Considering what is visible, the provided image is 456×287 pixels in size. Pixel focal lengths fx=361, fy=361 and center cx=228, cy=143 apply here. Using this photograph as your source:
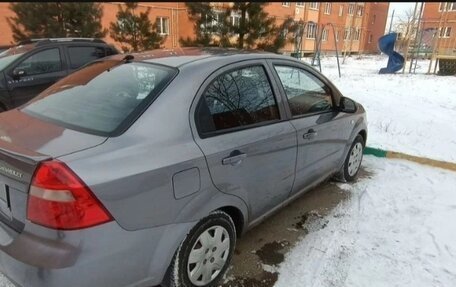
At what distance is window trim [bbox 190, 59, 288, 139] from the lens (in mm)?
2262

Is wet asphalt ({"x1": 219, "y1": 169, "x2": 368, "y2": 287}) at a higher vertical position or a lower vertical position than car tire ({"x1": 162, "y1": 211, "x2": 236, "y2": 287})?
lower

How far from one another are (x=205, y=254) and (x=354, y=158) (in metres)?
2.70

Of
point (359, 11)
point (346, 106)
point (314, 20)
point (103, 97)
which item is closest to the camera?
point (103, 97)

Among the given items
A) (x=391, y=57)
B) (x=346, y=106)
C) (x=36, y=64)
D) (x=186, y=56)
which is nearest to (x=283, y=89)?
(x=186, y=56)

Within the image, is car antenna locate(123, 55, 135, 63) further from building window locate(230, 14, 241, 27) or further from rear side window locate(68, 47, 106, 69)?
building window locate(230, 14, 241, 27)

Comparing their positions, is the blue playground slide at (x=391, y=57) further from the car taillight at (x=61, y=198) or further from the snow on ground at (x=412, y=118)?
the car taillight at (x=61, y=198)

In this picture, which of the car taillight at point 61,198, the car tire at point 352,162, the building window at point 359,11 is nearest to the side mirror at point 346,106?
the car tire at point 352,162

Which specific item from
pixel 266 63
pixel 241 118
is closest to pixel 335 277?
pixel 241 118

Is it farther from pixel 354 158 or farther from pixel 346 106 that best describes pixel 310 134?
pixel 354 158

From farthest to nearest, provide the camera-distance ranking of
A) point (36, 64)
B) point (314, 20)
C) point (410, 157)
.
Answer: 1. point (314, 20)
2. point (36, 64)
3. point (410, 157)

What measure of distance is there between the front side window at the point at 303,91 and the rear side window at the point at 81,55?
5501 mm

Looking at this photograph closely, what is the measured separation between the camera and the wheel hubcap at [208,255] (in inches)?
92.5

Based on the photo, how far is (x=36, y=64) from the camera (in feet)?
22.3

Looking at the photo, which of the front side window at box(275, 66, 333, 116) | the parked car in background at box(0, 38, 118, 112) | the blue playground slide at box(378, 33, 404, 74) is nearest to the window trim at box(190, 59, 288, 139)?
the front side window at box(275, 66, 333, 116)
